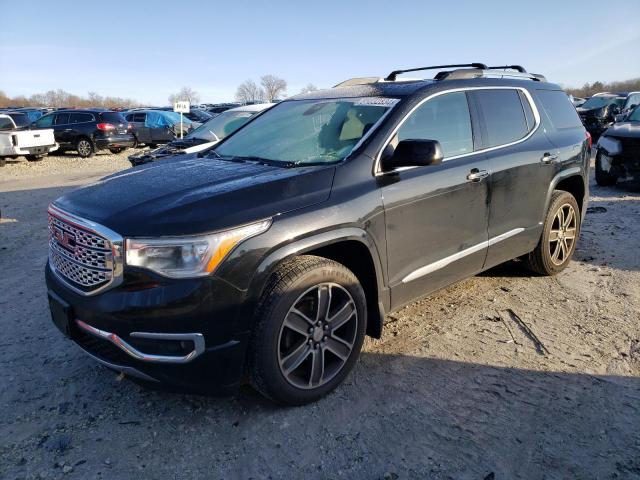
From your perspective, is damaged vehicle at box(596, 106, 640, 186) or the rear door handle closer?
the rear door handle

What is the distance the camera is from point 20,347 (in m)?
3.68

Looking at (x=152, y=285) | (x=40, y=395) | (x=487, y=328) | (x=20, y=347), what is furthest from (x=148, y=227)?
(x=487, y=328)

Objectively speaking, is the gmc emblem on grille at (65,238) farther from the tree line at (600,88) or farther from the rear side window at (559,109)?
the tree line at (600,88)

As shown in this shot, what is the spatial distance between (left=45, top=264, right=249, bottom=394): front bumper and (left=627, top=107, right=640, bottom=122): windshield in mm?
10166

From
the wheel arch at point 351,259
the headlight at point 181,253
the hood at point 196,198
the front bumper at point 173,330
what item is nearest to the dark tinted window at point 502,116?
the wheel arch at point 351,259

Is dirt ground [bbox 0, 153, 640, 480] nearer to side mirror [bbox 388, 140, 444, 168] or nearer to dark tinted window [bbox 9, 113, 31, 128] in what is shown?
side mirror [bbox 388, 140, 444, 168]

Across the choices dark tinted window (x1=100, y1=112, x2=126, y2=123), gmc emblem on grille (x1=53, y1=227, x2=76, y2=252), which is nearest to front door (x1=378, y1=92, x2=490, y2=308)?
gmc emblem on grille (x1=53, y1=227, x2=76, y2=252)

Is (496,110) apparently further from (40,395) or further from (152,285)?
(40,395)

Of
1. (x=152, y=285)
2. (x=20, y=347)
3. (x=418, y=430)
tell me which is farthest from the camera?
(x=20, y=347)

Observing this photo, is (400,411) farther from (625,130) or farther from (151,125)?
(151,125)

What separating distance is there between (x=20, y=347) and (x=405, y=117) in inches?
129

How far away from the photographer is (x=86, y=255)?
105 inches

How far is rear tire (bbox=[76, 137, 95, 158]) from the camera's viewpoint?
59.5 ft

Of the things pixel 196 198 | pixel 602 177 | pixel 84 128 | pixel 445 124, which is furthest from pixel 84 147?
pixel 196 198
